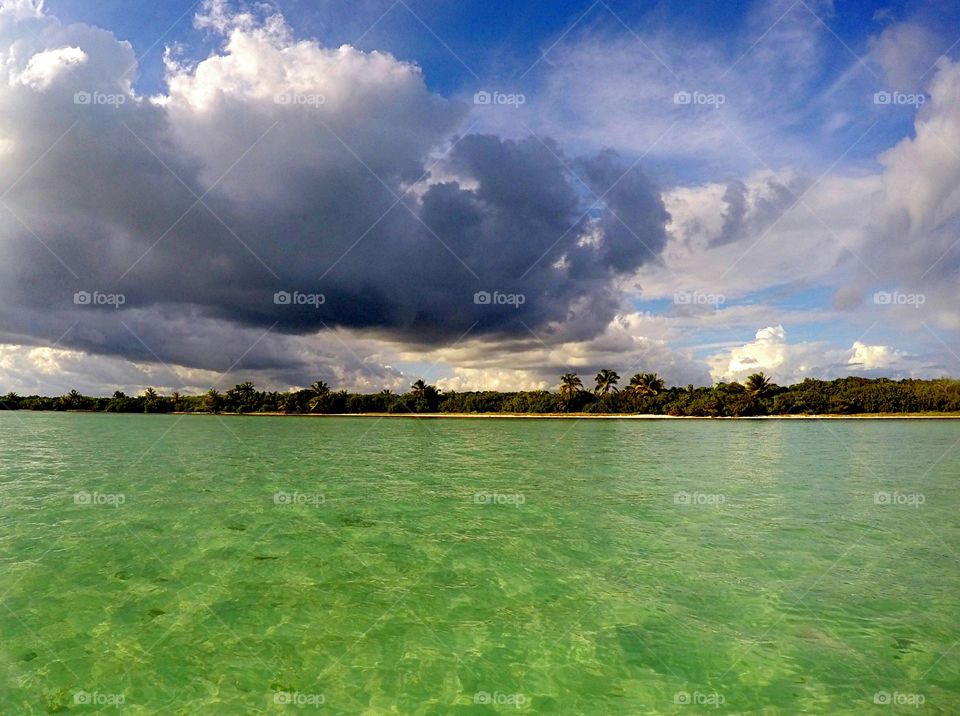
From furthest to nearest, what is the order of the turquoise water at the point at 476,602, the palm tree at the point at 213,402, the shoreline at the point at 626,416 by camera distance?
the palm tree at the point at 213,402 < the shoreline at the point at 626,416 < the turquoise water at the point at 476,602

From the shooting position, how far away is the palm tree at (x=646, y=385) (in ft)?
479

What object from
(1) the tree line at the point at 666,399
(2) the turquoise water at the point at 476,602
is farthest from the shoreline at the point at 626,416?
(2) the turquoise water at the point at 476,602

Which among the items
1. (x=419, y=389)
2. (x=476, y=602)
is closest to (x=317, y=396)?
(x=419, y=389)

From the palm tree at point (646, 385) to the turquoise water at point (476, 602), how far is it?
12388 centimetres

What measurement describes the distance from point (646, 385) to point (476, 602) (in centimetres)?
14424

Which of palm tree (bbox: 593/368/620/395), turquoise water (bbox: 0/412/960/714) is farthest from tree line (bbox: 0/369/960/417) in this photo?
turquoise water (bbox: 0/412/960/714)

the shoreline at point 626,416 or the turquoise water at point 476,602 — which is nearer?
the turquoise water at point 476,602

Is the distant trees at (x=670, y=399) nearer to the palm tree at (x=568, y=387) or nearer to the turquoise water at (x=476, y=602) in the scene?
the palm tree at (x=568, y=387)

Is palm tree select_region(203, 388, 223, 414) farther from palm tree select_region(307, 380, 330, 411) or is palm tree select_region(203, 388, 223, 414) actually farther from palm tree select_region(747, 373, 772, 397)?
palm tree select_region(747, 373, 772, 397)

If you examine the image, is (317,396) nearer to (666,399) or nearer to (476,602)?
(666,399)

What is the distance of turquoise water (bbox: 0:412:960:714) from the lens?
7.88 m

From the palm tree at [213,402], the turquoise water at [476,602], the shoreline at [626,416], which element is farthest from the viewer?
the palm tree at [213,402]

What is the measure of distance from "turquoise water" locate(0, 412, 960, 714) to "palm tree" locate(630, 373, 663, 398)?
12388cm

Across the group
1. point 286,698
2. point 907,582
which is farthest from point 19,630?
point 907,582
